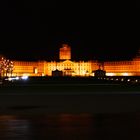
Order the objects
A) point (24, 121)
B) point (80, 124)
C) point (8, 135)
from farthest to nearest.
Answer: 1. point (24, 121)
2. point (80, 124)
3. point (8, 135)

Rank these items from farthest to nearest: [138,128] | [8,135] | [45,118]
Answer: [45,118] → [138,128] → [8,135]

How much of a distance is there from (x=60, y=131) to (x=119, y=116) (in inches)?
199

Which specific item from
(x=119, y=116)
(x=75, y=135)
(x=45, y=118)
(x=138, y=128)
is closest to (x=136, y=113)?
(x=119, y=116)

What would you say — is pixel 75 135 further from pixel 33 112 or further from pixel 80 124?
pixel 33 112

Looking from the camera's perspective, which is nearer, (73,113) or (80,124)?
(80,124)

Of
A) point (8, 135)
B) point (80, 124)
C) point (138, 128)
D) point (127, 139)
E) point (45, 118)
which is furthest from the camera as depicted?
point (45, 118)

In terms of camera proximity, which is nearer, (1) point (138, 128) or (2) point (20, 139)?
(2) point (20, 139)

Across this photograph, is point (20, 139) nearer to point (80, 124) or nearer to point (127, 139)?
point (127, 139)

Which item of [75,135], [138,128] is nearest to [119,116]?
[138,128]

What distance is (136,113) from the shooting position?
20.8 metres

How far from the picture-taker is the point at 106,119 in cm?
1839

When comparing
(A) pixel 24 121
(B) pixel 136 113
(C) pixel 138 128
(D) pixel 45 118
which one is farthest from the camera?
(B) pixel 136 113

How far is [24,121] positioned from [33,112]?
13.0 feet

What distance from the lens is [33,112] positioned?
2188 cm
